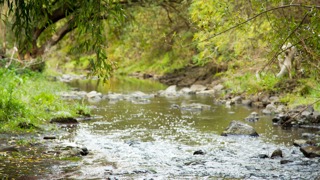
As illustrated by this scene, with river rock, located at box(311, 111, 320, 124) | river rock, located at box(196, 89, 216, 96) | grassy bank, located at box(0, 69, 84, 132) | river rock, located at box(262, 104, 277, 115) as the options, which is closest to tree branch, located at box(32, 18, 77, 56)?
river rock, located at box(196, 89, 216, 96)

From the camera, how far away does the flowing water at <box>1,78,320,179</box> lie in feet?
28.0

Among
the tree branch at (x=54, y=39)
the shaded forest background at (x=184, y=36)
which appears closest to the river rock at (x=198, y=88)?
the shaded forest background at (x=184, y=36)

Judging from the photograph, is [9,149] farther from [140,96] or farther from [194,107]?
[140,96]

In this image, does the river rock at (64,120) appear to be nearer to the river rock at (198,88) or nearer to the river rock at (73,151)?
the river rock at (73,151)

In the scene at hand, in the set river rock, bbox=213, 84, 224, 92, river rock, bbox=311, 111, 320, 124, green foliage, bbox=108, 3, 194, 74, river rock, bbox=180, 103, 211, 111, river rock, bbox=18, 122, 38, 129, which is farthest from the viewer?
river rock, bbox=213, 84, 224, 92

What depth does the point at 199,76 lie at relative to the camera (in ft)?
112

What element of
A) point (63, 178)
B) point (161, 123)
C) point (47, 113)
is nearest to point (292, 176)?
point (63, 178)

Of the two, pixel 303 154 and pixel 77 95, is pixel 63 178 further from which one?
pixel 77 95

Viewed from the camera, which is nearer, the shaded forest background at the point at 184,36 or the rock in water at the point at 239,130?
the shaded forest background at the point at 184,36

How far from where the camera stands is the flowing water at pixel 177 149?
8539 mm

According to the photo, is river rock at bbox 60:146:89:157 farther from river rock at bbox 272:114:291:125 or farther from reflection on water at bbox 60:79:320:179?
river rock at bbox 272:114:291:125

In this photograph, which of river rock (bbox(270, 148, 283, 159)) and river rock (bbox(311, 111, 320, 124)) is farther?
river rock (bbox(311, 111, 320, 124))

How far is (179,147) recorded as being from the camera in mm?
11367

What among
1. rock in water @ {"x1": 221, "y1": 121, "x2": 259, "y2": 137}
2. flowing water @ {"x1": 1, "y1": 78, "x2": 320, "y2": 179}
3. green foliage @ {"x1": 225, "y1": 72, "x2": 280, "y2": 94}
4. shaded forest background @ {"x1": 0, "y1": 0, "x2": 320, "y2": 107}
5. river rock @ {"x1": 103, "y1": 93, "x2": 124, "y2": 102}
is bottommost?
flowing water @ {"x1": 1, "y1": 78, "x2": 320, "y2": 179}
